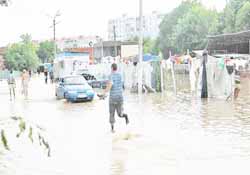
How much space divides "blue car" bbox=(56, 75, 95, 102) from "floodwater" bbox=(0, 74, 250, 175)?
768cm

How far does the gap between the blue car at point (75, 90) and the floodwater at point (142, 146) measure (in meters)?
7.68

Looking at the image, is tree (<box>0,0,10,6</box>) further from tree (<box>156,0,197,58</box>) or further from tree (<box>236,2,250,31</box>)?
tree (<box>156,0,197,58</box>)

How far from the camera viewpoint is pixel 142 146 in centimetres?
1184

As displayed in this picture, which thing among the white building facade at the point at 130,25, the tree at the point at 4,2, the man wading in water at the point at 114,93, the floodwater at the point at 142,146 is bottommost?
the floodwater at the point at 142,146

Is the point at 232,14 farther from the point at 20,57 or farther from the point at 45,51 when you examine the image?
the point at 45,51

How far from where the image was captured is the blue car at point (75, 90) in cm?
2736

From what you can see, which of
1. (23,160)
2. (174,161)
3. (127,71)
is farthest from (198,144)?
(127,71)

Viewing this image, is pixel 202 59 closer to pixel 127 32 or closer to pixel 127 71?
pixel 127 71

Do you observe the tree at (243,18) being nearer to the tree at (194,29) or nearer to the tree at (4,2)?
the tree at (194,29)

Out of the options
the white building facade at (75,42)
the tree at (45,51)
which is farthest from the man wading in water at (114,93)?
the white building facade at (75,42)

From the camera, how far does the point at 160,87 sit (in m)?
32.1

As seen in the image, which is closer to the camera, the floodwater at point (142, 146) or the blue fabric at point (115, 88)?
the floodwater at point (142, 146)

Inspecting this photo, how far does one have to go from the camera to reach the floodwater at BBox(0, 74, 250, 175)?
30.9 ft

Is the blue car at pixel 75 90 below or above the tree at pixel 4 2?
below
